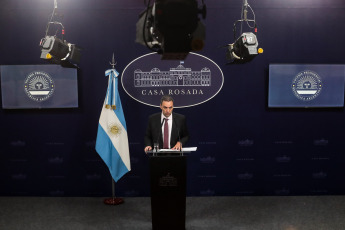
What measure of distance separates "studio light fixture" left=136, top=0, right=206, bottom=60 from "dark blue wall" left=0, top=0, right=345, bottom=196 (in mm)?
2524

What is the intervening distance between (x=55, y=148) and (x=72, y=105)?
74cm

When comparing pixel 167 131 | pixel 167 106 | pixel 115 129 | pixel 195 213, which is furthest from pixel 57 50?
pixel 195 213

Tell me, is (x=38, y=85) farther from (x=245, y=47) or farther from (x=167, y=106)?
(x=245, y=47)

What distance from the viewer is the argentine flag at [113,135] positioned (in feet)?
16.1

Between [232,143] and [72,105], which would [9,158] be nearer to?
[72,105]

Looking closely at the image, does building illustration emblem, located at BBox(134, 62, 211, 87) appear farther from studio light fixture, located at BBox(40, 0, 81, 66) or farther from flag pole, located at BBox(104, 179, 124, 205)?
flag pole, located at BBox(104, 179, 124, 205)

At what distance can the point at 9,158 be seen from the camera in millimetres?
5344

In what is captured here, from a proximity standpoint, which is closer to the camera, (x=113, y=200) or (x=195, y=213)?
(x=195, y=213)

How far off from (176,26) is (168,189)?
2027 mm

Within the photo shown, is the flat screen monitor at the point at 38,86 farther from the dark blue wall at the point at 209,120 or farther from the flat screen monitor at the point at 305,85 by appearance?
the flat screen monitor at the point at 305,85

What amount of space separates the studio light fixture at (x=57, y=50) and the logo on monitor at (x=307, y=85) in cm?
327

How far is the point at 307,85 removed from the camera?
5207 mm

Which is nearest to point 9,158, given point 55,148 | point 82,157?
point 55,148

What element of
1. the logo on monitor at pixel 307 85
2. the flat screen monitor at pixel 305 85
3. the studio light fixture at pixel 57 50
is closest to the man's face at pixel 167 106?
the studio light fixture at pixel 57 50
